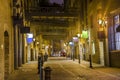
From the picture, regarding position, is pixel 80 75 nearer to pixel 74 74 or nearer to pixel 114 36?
pixel 74 74

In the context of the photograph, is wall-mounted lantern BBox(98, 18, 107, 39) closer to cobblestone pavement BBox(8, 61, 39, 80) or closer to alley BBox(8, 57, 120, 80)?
alley BBox(8, 57, 120, 80)

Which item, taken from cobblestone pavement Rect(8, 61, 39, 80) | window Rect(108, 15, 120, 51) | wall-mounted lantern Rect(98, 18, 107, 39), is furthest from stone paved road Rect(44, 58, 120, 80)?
wall-mounted lantern Rect(98, 18, 107, 39)

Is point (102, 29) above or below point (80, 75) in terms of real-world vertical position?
above

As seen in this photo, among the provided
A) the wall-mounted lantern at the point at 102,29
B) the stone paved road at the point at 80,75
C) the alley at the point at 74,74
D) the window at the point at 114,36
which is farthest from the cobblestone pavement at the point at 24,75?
the wall-mounted lantern at the point at 102,29

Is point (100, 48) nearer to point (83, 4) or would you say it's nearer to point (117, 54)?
point (117, 54)

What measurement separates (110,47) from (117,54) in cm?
231

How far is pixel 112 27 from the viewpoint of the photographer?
30.4 m

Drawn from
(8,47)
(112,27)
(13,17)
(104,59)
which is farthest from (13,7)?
(104,59)

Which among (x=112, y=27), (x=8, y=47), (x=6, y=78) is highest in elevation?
(x=112, y=27)

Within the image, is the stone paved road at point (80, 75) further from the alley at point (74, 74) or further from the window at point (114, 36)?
the window at point (114, 36)

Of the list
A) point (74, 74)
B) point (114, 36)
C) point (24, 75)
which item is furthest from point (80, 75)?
point (114, 36)

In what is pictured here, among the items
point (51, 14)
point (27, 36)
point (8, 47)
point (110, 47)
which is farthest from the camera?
point (51, 14)

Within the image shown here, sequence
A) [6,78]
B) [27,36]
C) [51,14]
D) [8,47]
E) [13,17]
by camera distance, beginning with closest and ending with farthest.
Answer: [6,78] → [8,47] → [13,17] → [27,36] → [51,14]

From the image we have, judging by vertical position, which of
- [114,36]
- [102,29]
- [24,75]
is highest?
[102,29]
